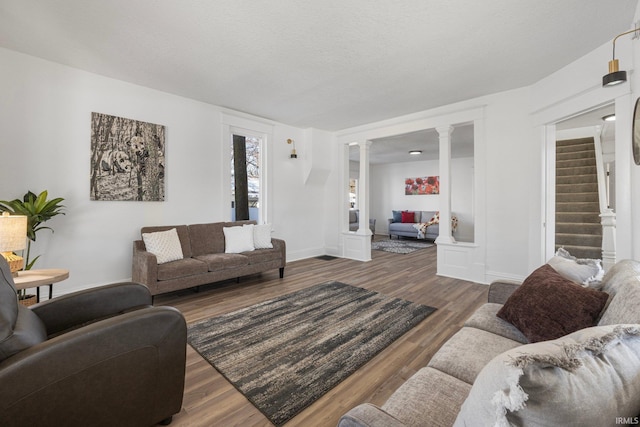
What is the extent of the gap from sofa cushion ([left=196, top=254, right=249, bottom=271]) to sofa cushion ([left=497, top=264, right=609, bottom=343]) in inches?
120

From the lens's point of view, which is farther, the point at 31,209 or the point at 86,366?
the point at 31,209

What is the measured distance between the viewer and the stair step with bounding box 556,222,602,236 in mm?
4312

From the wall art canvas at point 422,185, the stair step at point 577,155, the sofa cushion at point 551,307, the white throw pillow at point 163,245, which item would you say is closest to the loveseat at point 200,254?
the white throw pillow at point 163,245

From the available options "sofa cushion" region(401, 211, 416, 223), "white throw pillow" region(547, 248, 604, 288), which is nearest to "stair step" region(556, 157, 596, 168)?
"sofa cushion" region(401, 211, 416, 223)

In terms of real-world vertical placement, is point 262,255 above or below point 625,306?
below

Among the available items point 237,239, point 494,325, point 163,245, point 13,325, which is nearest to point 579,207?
point 494,325

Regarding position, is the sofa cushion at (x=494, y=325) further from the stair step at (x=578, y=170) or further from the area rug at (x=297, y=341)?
the stair step at (x=578, y=170)

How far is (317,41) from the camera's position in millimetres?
2607

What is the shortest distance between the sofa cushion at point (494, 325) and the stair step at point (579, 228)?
13.0 ft

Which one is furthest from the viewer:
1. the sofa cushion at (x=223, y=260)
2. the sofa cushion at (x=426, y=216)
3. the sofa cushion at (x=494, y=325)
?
the sofa cushion at (x=426, y=216)

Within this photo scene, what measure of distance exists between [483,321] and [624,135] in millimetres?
2244

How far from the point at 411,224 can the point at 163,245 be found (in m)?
6.98

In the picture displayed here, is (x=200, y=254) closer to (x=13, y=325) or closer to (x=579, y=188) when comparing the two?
Result: (x=13, y=325)

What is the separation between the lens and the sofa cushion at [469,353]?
1.21 meters
